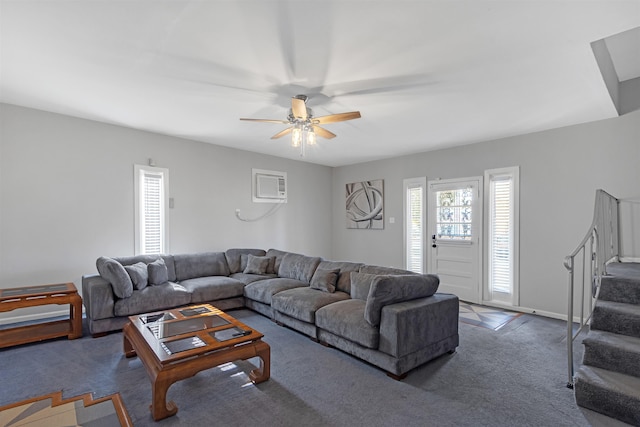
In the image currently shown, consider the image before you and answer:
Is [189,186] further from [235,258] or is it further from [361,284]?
[361,284]

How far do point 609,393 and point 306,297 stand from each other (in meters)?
2.58

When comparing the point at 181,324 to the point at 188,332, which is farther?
the point at 181,324

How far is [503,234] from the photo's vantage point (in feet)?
15.9

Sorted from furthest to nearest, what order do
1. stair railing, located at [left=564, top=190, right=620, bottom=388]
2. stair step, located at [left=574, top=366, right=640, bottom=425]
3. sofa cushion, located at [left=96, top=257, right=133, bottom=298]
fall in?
1. sofa cushion, located at [left=96, top=257, right=133, bottom=298]
2. stair railing, located at [left=564, top=190, right=620, bottom=388]
3. stair step, located at [left=574, top=366, right=640, bottom=425]

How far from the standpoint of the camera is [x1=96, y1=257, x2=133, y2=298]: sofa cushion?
3594mm

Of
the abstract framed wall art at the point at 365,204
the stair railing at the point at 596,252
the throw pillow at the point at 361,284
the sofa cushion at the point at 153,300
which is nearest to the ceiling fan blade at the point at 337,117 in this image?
the throw pillow at the point at 361,284

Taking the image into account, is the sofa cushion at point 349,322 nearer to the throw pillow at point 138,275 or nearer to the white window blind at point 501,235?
the throw pillow at point 138,275

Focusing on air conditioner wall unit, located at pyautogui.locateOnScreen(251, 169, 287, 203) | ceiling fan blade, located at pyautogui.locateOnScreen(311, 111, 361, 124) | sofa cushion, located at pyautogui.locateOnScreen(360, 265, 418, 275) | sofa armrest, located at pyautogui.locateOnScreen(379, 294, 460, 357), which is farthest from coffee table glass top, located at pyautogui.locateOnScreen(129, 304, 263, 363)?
air conditioner wall unit, located at pyautogui.locateOnScreen(251, 169, 287, 203)

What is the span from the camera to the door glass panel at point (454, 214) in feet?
17.2

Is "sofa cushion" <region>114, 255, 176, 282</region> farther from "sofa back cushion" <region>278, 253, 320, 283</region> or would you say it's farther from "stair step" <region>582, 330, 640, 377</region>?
"stair step" <region>582, 330, 640, 377</region>

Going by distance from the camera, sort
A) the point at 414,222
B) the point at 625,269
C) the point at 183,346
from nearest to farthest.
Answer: the point at 183,346 < the point at 625,269 < the point at 414,222

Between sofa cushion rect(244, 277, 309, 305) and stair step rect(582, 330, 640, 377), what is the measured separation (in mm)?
2985

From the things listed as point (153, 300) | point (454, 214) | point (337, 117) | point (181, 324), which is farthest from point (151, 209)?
point (454, 214)

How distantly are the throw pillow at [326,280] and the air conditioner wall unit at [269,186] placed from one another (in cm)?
257
